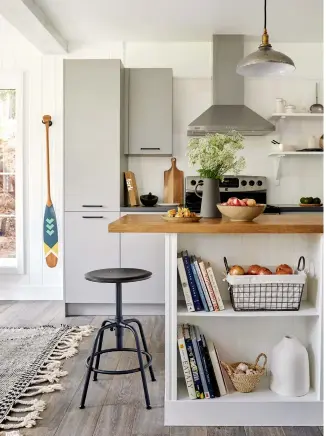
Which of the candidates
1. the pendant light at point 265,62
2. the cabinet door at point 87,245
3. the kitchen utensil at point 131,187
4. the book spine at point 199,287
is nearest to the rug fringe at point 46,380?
the cabinet door at point 87,245

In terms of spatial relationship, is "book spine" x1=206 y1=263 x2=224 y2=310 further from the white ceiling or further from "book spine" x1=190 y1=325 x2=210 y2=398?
the white ceiling

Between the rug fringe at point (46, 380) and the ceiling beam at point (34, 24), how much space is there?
2.55 m

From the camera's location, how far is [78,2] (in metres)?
4.02

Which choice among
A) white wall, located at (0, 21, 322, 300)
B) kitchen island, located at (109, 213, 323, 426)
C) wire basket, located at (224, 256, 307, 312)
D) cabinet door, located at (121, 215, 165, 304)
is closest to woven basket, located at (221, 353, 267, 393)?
kitchen island, located at (109, 213, 323, 426)

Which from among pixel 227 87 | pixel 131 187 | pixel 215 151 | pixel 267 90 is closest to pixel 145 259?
pixel 131 187

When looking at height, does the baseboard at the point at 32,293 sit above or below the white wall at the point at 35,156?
below

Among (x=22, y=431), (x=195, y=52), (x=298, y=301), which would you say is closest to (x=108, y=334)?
(x=22, y=431)

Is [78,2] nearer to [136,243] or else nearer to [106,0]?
[106,0]

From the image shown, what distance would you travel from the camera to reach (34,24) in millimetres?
4219

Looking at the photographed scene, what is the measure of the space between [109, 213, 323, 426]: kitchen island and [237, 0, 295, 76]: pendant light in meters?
0.97

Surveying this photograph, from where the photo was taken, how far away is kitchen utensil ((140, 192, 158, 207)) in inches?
188

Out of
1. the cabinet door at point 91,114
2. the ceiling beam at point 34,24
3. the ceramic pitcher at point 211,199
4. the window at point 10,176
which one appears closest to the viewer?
the ceramic pitcher at point 211,199

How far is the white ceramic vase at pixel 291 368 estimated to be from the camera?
2379mm

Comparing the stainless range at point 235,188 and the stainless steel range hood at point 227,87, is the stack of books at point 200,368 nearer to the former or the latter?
the stainless range at point 235,188
